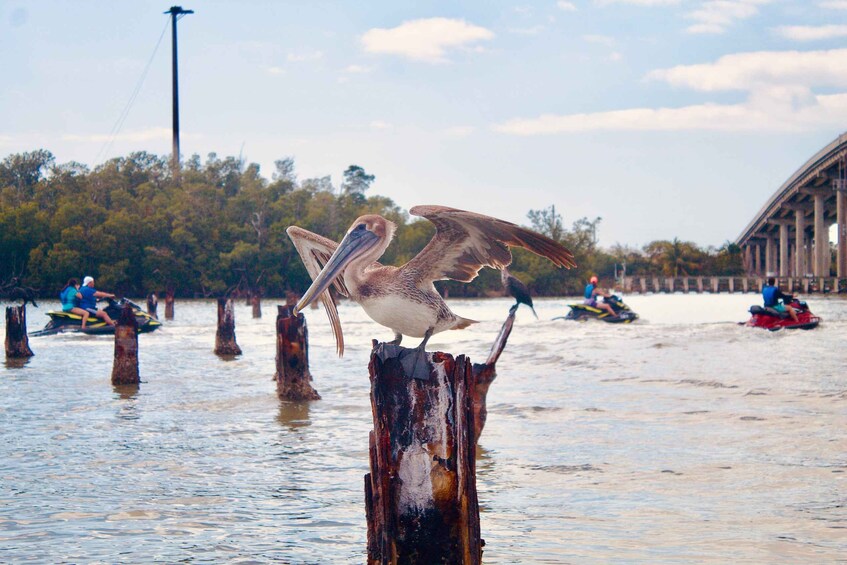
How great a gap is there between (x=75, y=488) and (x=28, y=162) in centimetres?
6583

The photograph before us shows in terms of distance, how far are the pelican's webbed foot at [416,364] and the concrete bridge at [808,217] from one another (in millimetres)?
57726

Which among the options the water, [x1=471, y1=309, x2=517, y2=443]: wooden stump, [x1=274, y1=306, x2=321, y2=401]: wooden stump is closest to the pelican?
the water

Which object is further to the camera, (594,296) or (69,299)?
(594,296)

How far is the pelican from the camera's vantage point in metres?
5.25

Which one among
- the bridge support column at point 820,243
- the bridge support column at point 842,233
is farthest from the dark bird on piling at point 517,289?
the bridge support column at point 820,243

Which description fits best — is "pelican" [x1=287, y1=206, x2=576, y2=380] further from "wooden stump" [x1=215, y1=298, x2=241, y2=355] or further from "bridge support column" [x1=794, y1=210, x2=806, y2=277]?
"bridge support column" [x1=794, y1=210, x2=806, y2=277]

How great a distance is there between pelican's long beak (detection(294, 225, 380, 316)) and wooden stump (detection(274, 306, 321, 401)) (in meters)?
5.89

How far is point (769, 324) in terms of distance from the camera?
24.2 metres

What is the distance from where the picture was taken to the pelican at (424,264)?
5.25 metres

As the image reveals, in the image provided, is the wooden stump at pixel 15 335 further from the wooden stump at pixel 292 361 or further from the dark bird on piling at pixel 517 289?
the dark bird on piling at pixel 517 289

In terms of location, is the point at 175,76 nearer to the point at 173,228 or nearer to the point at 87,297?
the point at 173,228

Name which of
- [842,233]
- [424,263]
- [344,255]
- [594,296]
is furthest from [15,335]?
[842,233]

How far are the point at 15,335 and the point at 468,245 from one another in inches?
526

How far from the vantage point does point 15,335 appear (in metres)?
17.0
